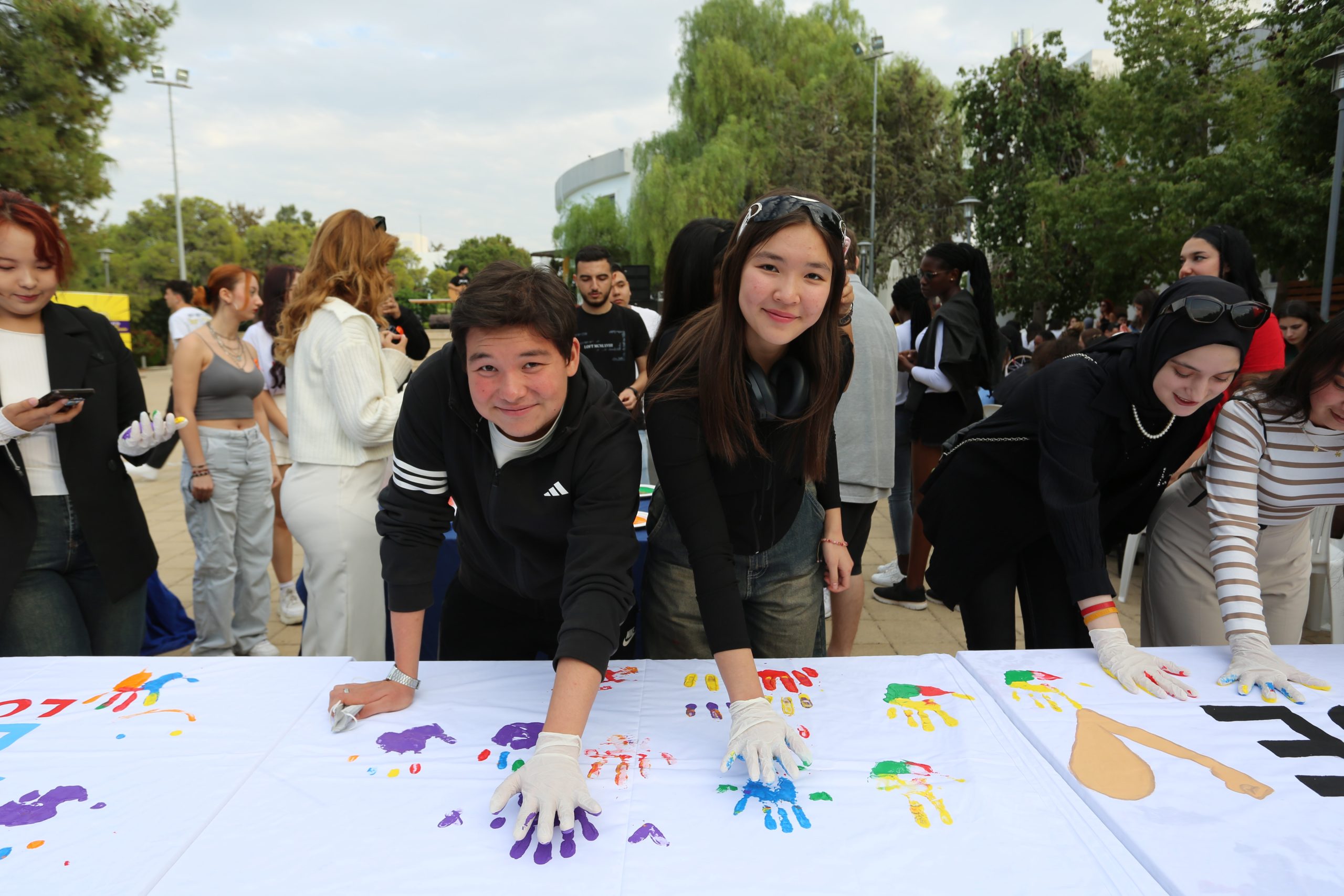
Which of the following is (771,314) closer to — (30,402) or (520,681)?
(520,681)

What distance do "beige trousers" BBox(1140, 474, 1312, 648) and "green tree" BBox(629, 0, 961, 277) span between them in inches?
674

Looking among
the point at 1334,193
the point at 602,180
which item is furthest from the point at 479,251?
the point at 1334,193

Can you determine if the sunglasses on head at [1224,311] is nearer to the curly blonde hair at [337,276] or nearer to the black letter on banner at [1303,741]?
the black letter on banner at [1303,741]

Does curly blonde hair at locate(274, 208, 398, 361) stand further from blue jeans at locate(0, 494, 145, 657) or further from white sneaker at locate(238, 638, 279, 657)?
white sneaker at locate(238, 638, 279, 657)

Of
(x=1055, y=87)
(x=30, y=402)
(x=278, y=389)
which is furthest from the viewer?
(x=1055, y=87)

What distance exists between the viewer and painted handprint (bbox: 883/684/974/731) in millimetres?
1517

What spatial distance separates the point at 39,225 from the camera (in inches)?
78.1

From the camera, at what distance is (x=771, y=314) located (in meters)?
1.49

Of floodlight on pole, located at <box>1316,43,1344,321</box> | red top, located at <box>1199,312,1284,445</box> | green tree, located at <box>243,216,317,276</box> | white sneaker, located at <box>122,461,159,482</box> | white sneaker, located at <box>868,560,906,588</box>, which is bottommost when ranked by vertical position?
white sneaker, located at <box>868,560,906,588</box>

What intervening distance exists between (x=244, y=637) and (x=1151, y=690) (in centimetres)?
346

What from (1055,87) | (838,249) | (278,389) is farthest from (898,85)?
(838,249)

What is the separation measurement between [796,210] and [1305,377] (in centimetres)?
127

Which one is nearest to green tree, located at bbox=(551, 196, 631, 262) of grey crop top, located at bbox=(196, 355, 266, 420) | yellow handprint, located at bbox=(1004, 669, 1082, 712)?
grey crop top, located at bbox=(196, 355, 266, 420)

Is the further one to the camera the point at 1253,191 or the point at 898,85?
the point at 898,85
